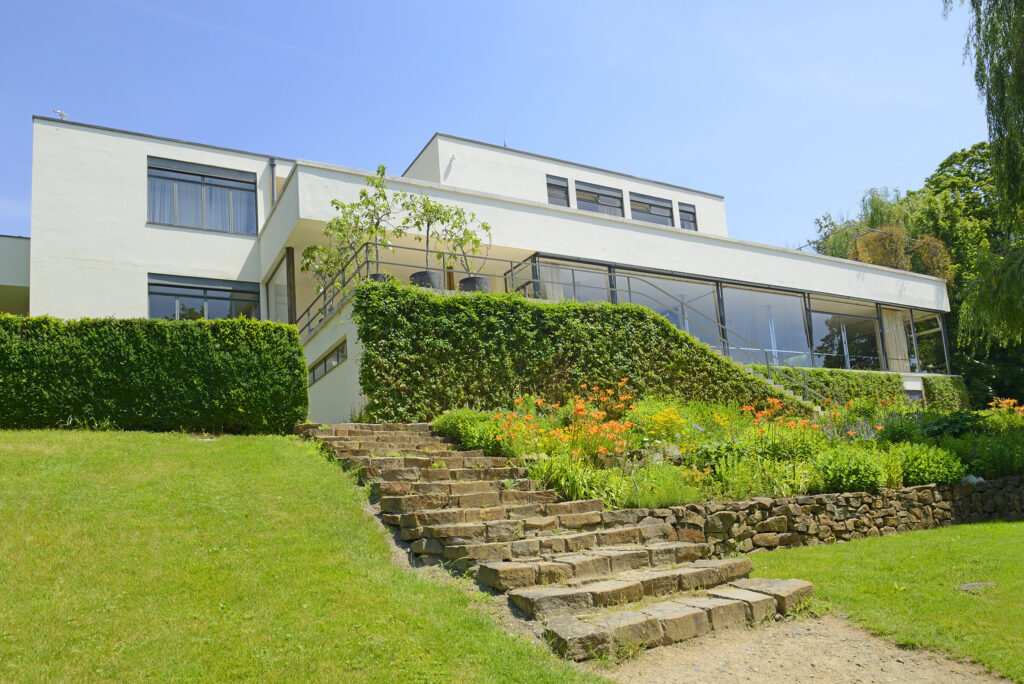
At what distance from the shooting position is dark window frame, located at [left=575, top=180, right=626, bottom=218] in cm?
2398

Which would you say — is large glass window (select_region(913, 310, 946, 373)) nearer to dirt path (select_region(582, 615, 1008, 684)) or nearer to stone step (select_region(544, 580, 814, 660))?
stone step (select_region(544, 580, 814, 660))

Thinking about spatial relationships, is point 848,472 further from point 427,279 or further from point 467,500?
point 427,279

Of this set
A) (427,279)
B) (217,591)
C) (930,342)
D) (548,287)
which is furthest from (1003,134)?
(930,342)

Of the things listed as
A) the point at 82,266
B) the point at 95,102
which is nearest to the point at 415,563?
the point at 82,266

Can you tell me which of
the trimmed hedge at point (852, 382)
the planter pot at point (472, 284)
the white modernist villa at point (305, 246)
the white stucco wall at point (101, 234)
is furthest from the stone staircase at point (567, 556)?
the trimmed hedge at point (852, 382)

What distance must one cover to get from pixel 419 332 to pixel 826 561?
742 cm

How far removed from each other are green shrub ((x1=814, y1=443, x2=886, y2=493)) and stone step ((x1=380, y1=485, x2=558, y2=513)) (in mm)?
4035

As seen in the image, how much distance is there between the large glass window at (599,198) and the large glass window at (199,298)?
1111cm

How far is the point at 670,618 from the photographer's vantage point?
5.15 metres

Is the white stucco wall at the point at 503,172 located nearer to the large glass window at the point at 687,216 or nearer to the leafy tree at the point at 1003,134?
the large glass window at the point at 687,216

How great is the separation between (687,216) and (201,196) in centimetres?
1694

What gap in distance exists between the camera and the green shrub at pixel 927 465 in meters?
10.4

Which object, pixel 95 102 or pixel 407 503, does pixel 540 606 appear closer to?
pixel 407 503

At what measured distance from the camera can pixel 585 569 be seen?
235 inches
